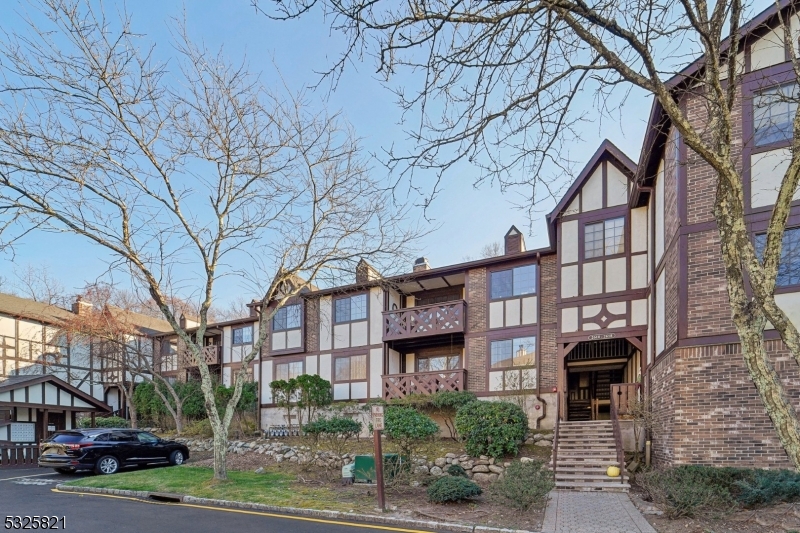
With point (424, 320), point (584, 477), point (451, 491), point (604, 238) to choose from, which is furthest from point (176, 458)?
point (604, 238)

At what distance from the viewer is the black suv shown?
49.0 ft

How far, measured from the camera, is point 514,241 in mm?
20688

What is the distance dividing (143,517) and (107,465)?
7941 mm

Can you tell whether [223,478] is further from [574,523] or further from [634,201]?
[634,201]

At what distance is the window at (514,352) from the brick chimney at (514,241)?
12.0ft

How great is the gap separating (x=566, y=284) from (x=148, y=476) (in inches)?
522

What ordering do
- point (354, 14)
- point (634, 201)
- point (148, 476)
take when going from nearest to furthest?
point (354, 14)
point (148, 476)
point (634, 201)

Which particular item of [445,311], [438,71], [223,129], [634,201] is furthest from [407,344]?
[438,71]

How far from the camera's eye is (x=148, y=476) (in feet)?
44.0

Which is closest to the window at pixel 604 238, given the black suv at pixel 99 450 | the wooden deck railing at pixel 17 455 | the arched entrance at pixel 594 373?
the arched entrance at pixel 594 373

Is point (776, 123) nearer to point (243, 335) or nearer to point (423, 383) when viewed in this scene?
point (423, 383)

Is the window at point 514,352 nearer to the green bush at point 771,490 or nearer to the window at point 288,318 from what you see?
the green bush at point 771,490

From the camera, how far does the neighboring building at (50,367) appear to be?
2072 centimetres

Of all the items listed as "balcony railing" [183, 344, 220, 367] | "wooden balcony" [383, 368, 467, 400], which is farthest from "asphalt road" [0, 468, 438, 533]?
"balcony railing" [183, 344, 220, 367]
